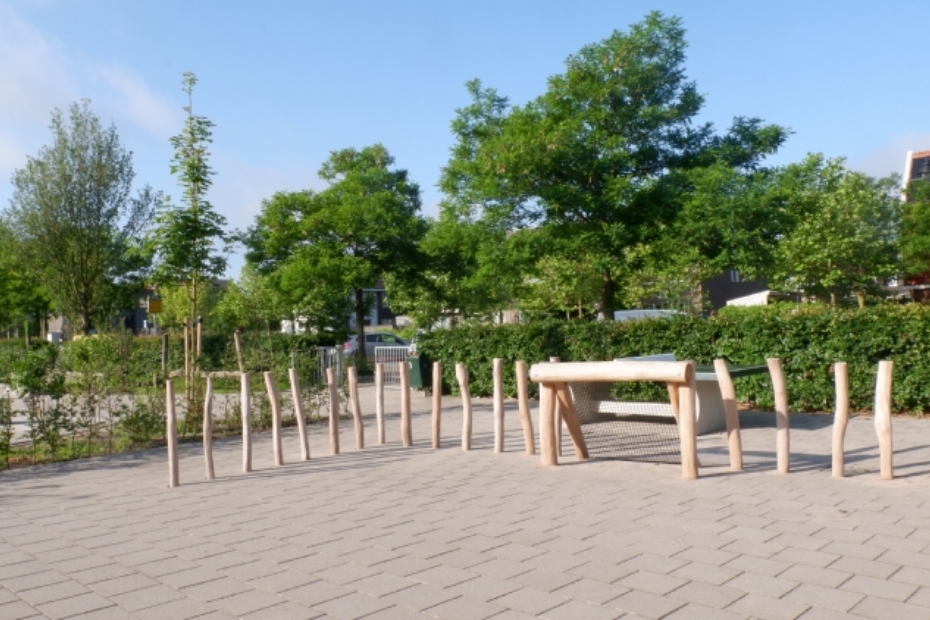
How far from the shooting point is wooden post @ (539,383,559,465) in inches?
353

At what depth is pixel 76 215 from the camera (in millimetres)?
32719

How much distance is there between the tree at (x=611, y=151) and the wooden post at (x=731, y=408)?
40.3 feet

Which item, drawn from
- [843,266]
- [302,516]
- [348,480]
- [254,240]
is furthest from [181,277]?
[843,266]

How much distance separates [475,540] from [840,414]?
3.81 metres

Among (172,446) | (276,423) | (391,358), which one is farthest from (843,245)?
(172,446)

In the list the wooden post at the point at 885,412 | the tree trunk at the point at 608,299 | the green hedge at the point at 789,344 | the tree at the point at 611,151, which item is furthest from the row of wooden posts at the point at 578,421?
the tree trunk at the point at 608,299

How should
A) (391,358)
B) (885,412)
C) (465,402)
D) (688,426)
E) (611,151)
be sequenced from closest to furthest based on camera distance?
(885,412) → (688,426) → (465,402) → (611,151) → (391,358)

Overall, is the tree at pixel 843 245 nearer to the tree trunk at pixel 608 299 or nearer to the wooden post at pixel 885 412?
the tree trunk at pixel 608 299

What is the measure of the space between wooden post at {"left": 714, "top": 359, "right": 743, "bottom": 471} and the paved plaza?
0.59 ft

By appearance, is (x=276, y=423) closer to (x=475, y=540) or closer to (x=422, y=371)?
(x=475, y=540)

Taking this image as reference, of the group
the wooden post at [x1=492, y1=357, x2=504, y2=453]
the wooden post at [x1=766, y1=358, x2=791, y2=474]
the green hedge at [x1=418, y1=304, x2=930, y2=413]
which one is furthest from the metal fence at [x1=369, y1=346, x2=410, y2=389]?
the wooden post at [x1=766, y1=358, x2=791, y2=474]

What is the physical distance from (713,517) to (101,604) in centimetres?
425

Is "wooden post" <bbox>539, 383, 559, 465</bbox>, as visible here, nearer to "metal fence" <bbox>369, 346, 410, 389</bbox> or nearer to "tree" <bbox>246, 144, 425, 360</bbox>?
"metal fence" <bbox>369, 346, 410, 389</bbox>

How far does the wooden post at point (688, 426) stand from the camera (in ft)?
25.9
